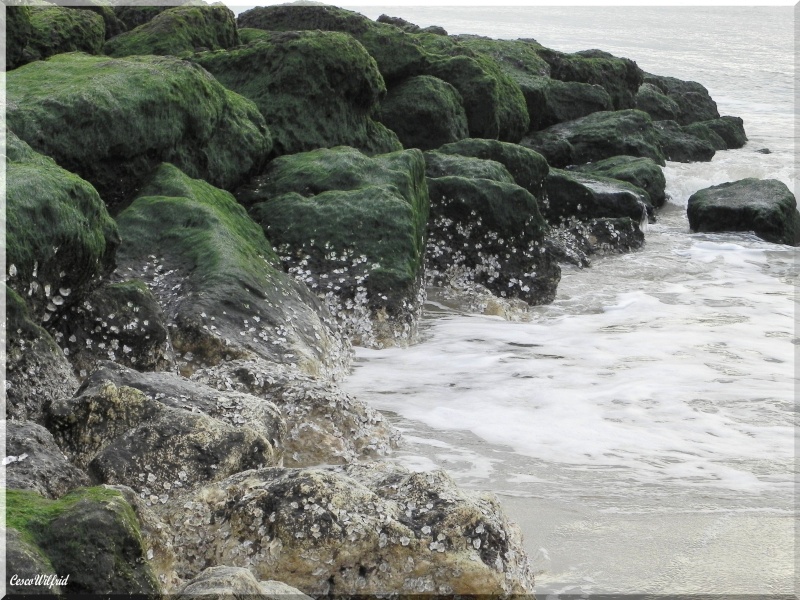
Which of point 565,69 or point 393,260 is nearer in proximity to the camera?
point 393,260

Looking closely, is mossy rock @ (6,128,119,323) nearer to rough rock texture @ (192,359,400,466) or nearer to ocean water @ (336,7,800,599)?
rough rock texture @ (192,359,400,466)

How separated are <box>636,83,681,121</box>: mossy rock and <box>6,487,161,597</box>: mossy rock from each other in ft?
44.9

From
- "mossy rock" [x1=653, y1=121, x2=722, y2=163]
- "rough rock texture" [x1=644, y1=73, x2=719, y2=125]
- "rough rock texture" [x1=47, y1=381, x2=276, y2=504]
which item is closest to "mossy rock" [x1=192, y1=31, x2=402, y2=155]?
"rough rock texture" [x1=47, y1=381, x2=276, y2=504]

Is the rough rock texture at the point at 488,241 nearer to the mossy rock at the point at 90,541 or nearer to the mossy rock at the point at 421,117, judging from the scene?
the mossy rock at the point at 421,117

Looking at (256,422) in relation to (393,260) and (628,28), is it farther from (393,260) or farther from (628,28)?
(628,28)

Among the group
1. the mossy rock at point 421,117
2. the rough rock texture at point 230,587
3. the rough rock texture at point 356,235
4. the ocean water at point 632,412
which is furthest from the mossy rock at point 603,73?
the rough rock texture at point 230,587

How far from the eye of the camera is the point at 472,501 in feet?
9.99

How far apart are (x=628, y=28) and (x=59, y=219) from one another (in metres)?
50.5

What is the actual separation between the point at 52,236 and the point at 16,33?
4.09 m

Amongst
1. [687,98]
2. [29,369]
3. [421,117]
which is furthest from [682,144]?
[29,369]

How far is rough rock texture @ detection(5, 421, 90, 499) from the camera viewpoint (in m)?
2.86

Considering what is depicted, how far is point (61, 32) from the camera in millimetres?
8477

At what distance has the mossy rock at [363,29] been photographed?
984 centimetres

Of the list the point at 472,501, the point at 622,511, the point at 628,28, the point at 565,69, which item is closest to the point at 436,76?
the point at 565,69
